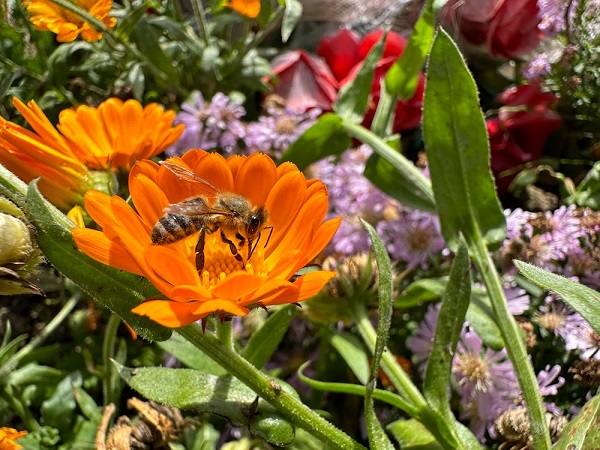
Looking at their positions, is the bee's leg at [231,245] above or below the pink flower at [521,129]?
above

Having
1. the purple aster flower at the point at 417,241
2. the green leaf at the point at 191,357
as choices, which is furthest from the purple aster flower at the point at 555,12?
the green leaf at the point at 191,357

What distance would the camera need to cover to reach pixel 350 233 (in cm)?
127

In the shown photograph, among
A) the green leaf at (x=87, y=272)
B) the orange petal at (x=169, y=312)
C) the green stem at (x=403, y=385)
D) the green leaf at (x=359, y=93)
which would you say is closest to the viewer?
the orange petal at (x=169, y=312)

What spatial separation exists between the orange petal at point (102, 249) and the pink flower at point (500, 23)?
3.62 feet

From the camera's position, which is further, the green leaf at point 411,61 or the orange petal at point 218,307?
the green leaf at point 411,61

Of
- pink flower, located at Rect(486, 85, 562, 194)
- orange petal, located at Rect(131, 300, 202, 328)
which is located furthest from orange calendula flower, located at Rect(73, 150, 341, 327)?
pink flower, located at Rect(486, 85, 562, 194)

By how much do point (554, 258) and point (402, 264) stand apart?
290 mm

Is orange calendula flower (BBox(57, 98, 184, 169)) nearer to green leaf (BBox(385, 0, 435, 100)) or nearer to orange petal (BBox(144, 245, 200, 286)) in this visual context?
orange petal (BBox(144, 245, 200, 286))

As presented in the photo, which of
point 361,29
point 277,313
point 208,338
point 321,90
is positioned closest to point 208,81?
point 321,90

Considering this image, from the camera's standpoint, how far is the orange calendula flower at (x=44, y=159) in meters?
0.83

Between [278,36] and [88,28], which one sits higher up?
[88,28]

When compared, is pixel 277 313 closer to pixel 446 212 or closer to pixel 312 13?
pixel 446 212

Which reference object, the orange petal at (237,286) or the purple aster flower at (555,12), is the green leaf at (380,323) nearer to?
the orange petal at (237,286)

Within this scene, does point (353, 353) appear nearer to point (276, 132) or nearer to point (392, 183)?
point (392, 183)
